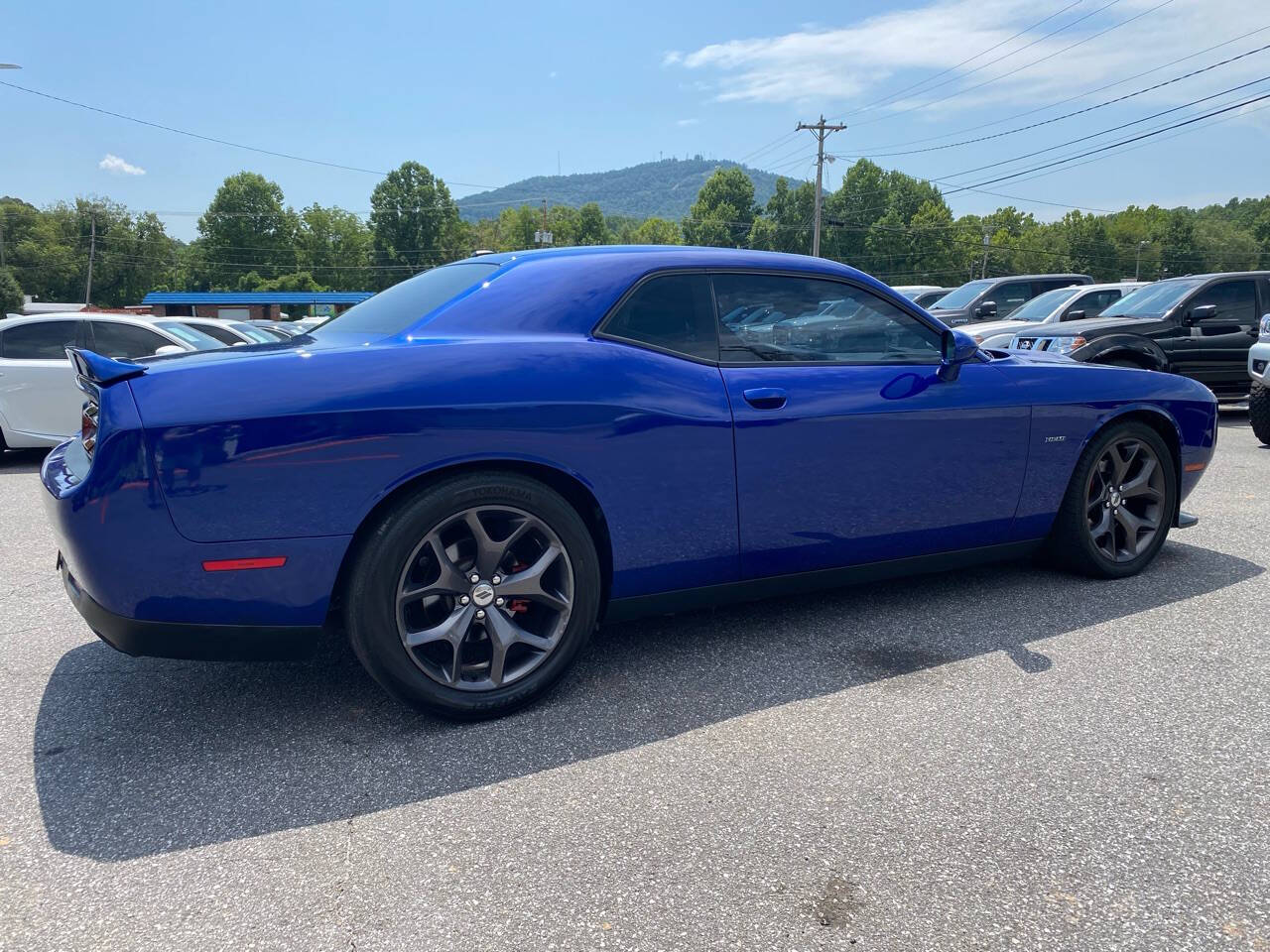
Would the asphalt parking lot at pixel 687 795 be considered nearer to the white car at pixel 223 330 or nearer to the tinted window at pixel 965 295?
the white car at pixel 223 330

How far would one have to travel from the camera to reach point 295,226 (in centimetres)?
10019

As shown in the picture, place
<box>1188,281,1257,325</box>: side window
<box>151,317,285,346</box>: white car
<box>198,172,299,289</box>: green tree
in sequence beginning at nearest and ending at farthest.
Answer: <box>151,317,285,346</box>: white car < <box>1188,281,1257,325</box>: side window < <box>198,172,299,289</box>: green tree

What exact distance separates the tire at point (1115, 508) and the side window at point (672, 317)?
196 centimetres

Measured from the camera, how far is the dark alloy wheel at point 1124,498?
4.09m

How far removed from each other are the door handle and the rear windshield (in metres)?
1.02

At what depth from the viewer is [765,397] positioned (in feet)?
10.3

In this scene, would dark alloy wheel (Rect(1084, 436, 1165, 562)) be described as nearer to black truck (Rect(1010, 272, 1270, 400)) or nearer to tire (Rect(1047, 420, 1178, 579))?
tire (Rect(1047, 420, 1178, 579))

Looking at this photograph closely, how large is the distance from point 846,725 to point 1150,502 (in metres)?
2.48

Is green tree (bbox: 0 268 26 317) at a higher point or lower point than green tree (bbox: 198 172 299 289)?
lower

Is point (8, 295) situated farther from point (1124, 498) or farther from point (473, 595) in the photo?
point (1124, 498)

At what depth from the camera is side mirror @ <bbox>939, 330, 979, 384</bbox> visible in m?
3.57

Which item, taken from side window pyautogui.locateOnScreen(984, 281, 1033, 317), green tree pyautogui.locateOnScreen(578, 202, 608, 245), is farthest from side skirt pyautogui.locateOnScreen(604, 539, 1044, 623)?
green tree pyautogui.locateOnScreen(578, 202, 608, 245)

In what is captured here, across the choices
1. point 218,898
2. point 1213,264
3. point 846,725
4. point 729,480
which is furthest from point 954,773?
point 1213,264

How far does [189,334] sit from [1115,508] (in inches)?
333
